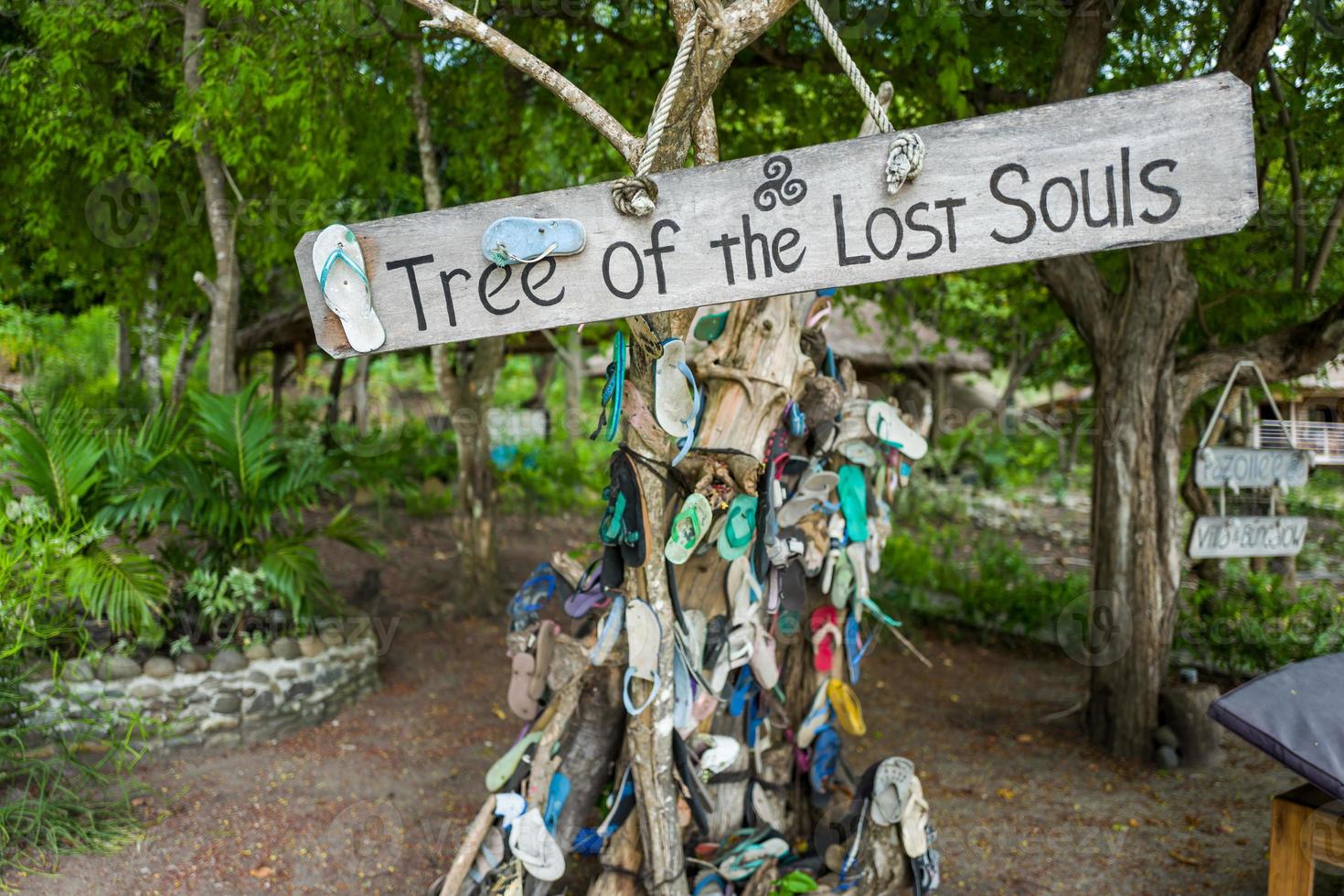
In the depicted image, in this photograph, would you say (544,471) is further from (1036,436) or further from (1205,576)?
(1036,436)

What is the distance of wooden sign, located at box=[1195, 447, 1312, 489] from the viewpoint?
456cm

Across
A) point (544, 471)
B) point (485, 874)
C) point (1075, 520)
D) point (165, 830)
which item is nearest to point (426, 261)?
point (485, 874)

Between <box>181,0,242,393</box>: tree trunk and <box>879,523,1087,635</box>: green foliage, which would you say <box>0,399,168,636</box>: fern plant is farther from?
<box>879,523,1087,635</box>: green foliage

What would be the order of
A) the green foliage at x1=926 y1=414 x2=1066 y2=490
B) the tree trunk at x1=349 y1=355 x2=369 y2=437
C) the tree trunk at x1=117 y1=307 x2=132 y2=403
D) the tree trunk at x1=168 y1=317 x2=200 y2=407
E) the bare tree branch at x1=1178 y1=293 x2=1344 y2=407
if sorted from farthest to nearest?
the green foliage at x1=926 y1=414 x2=1066 y2=490
the tree trunk at x1=349 y1=355 x2=369 y2=437
the tree trunk at x1=117 y1=307 x2=132 y2=403
the tree trunk at x1=168 y1=317 x2=200 y2=407
the bare tree branch at x1=1178 y1=293 x2=1344 y2=407

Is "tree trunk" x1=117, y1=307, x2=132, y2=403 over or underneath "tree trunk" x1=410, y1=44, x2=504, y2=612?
over

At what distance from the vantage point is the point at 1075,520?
10945 mm

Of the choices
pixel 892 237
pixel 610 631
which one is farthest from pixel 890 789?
pixel 892 237

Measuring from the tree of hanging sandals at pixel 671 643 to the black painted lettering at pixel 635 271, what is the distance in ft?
1.45

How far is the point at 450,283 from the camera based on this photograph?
182 centimetres

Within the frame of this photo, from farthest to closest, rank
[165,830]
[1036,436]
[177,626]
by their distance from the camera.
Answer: [1036,436] → [177,626] → [165,830]

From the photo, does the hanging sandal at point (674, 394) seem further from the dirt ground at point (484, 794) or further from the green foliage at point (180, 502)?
the green foliage at point (180, 502)

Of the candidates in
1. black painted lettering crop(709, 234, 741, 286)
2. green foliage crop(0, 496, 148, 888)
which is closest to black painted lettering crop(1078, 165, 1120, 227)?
black painted lettering crop(709, 234, 741, 286)

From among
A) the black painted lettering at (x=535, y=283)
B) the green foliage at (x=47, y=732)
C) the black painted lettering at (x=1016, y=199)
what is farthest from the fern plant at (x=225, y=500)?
→ the black painted lettering at (x=1016, y=199)

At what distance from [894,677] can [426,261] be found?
5.34 m
